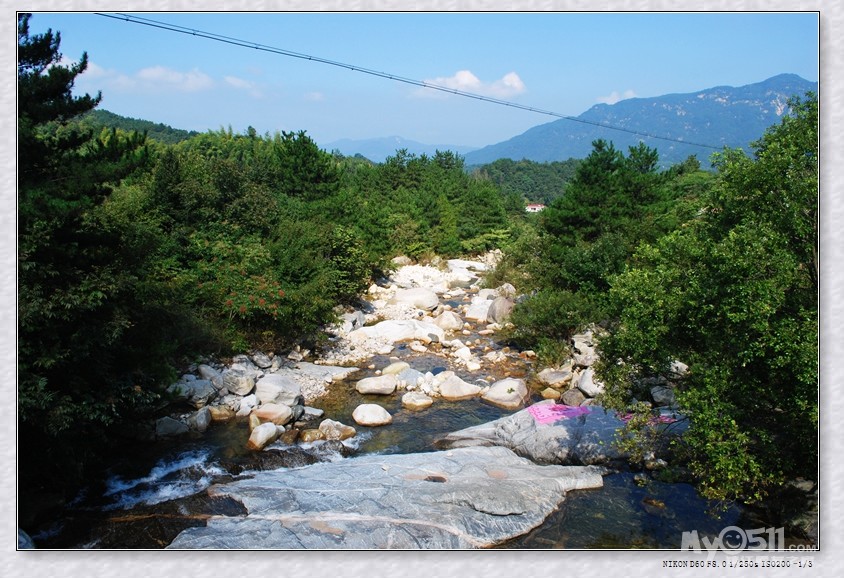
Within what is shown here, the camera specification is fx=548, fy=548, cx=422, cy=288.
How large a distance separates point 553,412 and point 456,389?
352cm

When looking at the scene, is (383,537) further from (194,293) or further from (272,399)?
(194,293)

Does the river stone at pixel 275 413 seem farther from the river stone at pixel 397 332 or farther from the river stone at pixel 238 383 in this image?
the river stone at pixel 397 332

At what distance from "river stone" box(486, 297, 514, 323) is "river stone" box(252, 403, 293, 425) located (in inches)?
448

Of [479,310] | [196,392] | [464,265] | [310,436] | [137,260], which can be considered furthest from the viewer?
[464,265]

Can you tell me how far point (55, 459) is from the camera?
8.76m

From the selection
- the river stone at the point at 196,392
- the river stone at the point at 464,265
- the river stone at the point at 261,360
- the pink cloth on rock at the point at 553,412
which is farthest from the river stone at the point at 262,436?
the river stone at the point at 464,265

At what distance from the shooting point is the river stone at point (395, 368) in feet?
57.5

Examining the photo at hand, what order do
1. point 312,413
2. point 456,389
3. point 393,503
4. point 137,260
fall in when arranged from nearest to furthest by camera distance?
point 393,503
point 137,260
point 312,413
point 456,389

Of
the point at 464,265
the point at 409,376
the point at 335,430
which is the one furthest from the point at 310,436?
the point at 464,265

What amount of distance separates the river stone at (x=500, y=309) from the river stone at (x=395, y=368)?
6426 millimetres

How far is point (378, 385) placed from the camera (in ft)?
53.0

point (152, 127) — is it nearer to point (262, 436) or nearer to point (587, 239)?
point (587, 239)

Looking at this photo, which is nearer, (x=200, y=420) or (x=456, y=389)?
(x=200, y=420)

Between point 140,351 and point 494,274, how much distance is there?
2041 centimetres
